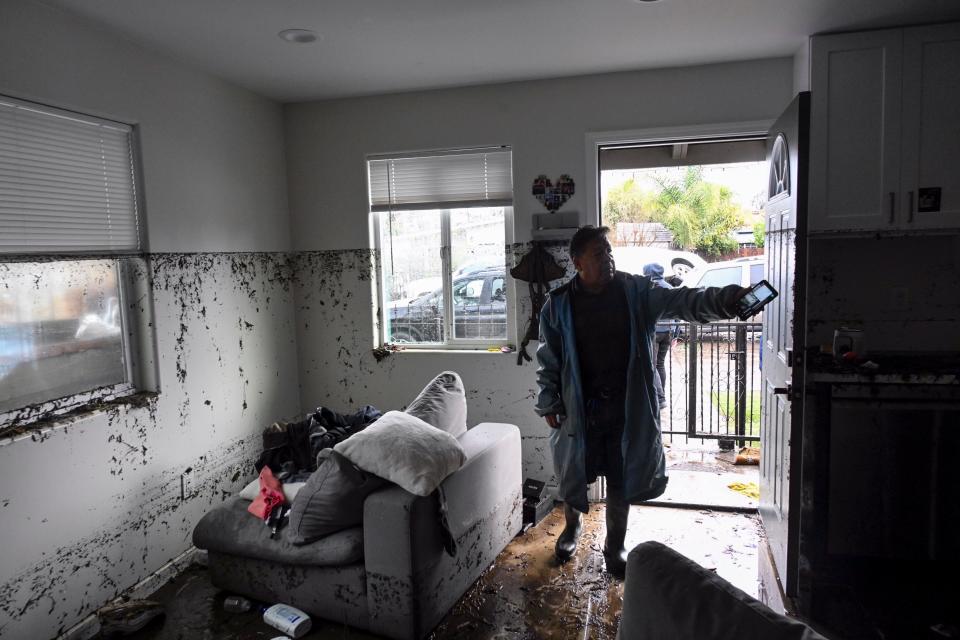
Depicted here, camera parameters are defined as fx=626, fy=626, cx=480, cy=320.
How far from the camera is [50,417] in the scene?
8.23 feet

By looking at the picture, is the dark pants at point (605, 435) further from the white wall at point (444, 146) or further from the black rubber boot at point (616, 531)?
the white wall at point (444, 146)

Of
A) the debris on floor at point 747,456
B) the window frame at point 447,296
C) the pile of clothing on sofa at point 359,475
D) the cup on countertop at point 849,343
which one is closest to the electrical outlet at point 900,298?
the cup on countertop at point 849,343

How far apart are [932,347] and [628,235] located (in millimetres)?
3675

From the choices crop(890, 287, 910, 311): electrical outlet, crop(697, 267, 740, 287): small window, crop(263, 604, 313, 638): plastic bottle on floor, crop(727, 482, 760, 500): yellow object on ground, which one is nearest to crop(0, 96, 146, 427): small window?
crop(263, 604, 313, 638): plastic bottle on floor

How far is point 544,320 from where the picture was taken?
284 cm

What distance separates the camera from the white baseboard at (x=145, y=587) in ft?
8.25

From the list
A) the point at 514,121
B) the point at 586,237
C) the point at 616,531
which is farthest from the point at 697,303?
the point at 514,121

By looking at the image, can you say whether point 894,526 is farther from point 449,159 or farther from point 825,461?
point 449,159

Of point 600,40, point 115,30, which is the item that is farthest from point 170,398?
point 600,40

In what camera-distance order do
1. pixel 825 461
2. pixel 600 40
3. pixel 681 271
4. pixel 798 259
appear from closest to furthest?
pixel 798 259
pixel 825 461
pixel 600 40
pixel 681 271

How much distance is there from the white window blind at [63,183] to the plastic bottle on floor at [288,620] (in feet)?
5.55

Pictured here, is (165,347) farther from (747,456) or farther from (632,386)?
(747,456)

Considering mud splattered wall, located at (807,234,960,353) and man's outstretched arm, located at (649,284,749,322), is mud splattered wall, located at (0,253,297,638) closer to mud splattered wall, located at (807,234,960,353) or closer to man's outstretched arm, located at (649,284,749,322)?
man's outstretched arm, located at (649,284,749,322)

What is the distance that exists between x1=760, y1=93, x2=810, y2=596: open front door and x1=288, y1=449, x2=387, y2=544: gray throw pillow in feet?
5.20
